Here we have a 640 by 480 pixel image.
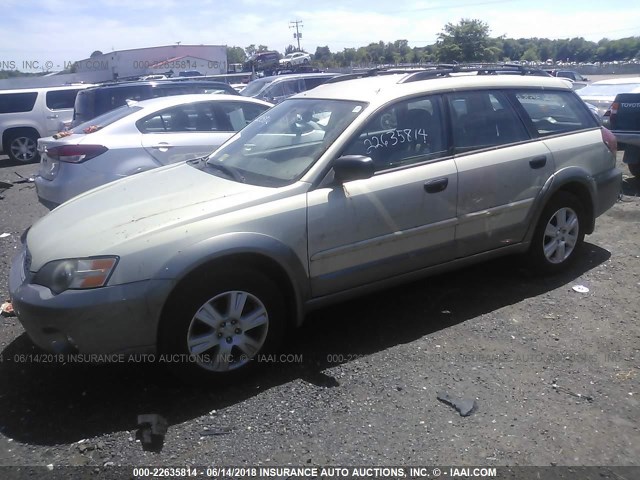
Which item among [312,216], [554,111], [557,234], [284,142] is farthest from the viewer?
[554,111]

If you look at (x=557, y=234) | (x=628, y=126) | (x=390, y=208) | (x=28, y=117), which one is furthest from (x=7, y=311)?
(x=28, y=117)

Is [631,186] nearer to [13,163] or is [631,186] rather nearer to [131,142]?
[131,142]

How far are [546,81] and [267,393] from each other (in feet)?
12.1

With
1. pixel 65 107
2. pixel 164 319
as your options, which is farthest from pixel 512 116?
pixel 65 107

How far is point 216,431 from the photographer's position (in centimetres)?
313

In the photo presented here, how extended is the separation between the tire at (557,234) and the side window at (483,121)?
68 cm

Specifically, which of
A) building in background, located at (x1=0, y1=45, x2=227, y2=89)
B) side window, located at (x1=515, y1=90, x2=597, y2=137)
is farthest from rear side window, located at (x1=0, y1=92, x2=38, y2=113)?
building in background, located at (x1=0, y1=45, x2=227, y2=89)

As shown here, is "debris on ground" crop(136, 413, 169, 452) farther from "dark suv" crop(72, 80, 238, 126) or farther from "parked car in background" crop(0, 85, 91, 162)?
"parked car in background" crop(0, 85, 91, 162)

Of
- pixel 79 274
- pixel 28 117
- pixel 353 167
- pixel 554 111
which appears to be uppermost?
pixel 554 111

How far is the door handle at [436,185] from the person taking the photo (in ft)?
13.6

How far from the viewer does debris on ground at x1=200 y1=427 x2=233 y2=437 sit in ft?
10.2

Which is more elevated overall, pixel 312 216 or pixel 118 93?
pixel 118 93

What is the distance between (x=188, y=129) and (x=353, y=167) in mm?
4195

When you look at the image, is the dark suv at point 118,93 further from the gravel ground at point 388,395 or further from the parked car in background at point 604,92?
the parked car in background at point 604,92
